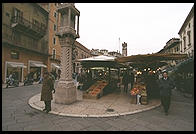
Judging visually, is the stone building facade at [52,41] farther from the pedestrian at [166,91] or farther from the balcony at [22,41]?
the pedestrian at [166,91]

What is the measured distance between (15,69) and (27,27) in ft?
21.0

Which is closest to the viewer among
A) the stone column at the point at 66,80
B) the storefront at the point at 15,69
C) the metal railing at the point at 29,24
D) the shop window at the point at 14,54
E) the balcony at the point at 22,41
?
the stone column at the point at 66,80

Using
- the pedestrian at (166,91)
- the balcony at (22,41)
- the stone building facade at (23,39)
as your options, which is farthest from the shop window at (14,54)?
the pedestrian at (166,91)

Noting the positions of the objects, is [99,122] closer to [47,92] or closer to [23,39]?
[47,92]

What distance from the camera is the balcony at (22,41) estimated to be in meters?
16.6

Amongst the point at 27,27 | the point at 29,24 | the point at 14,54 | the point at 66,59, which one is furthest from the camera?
the point at 29,24

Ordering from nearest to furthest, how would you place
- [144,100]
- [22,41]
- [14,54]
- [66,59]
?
[144,100], [66,59], [14,54], [22,41]

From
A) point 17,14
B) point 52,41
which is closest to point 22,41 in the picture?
point 17,14

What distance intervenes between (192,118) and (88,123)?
3840 mm

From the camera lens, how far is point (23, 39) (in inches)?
784

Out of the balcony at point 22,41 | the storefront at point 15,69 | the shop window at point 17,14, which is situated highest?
the shop window at point 17,14

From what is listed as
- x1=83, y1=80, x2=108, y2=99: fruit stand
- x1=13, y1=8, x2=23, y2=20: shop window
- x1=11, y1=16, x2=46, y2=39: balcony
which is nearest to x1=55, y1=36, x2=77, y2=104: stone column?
x1=83, y1=80, x2=108, y2=99: fruit stand

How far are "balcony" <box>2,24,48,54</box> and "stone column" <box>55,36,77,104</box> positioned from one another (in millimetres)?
13781

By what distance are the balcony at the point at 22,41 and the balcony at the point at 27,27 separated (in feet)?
2.49
